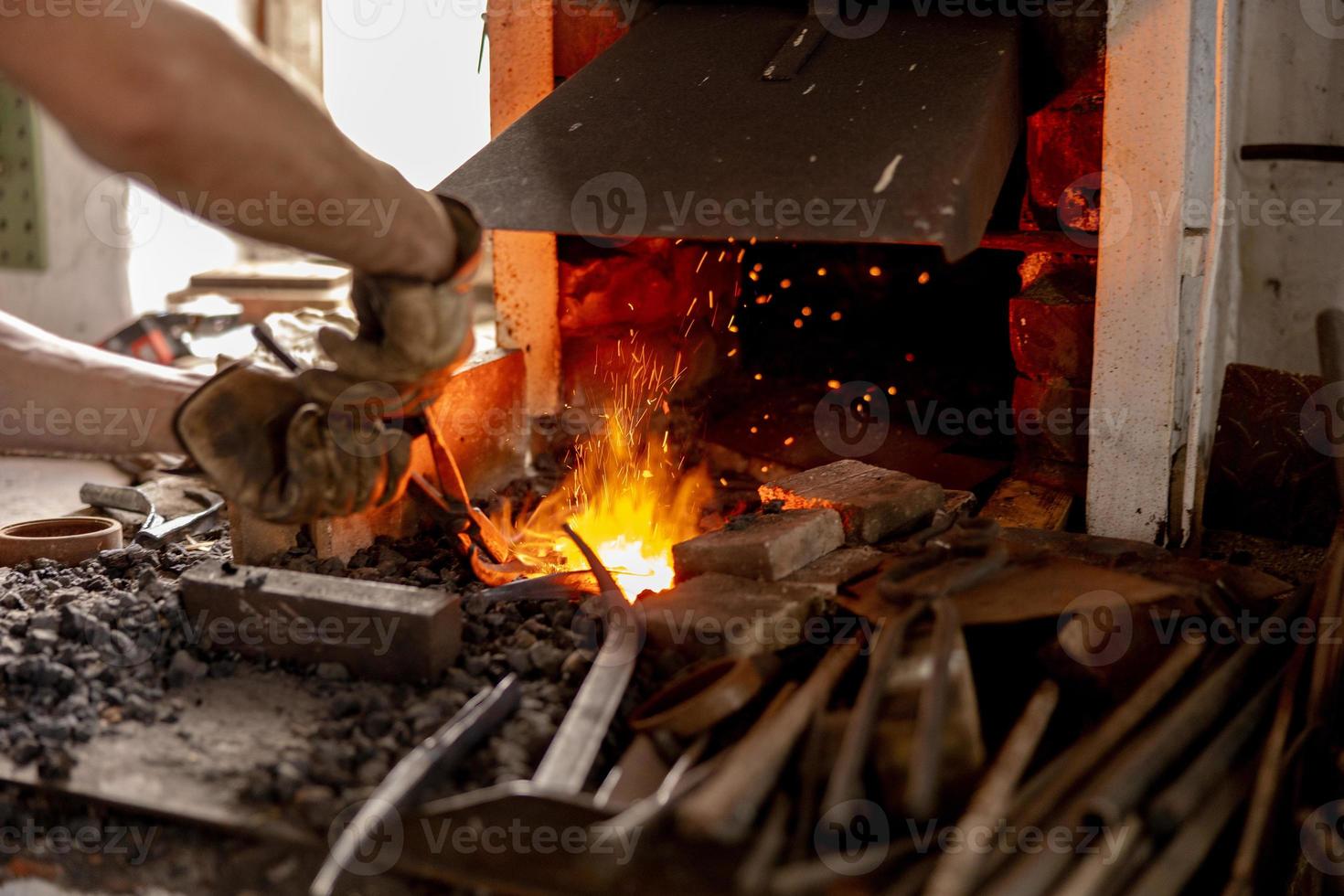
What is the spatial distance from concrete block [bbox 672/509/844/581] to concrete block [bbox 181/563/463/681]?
0.58 m

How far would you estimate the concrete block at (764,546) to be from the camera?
2.82 m

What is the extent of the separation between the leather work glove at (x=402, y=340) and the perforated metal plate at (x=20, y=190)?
561 centimetres

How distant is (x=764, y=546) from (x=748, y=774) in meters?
0.91

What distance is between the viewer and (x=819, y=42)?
3.08 metres

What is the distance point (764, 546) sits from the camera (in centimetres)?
280

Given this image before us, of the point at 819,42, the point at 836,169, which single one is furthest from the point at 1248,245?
the point at 836,169

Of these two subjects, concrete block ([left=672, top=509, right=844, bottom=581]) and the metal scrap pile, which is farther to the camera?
concrete block ([left=672, top=509, right=844, bottom=581])

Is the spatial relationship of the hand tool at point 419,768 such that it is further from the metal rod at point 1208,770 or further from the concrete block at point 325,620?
the metal rod at point 1208,770

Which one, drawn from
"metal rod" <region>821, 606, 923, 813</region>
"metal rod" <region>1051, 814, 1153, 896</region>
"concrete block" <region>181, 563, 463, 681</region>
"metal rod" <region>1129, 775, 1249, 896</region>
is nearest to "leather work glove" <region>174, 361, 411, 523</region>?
"concrete block" <region>181, 563, 463, 681</region>

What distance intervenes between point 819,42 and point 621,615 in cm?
154

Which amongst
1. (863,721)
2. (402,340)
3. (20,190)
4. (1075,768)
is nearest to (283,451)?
(402,340)

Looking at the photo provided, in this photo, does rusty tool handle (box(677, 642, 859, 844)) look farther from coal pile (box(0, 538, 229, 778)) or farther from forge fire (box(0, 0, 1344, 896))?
coal pile (box(0, 538, 229, 778))

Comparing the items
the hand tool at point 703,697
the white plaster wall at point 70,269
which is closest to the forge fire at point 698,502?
the hand tool at point 703,697

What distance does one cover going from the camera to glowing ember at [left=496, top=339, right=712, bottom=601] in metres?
3.42
